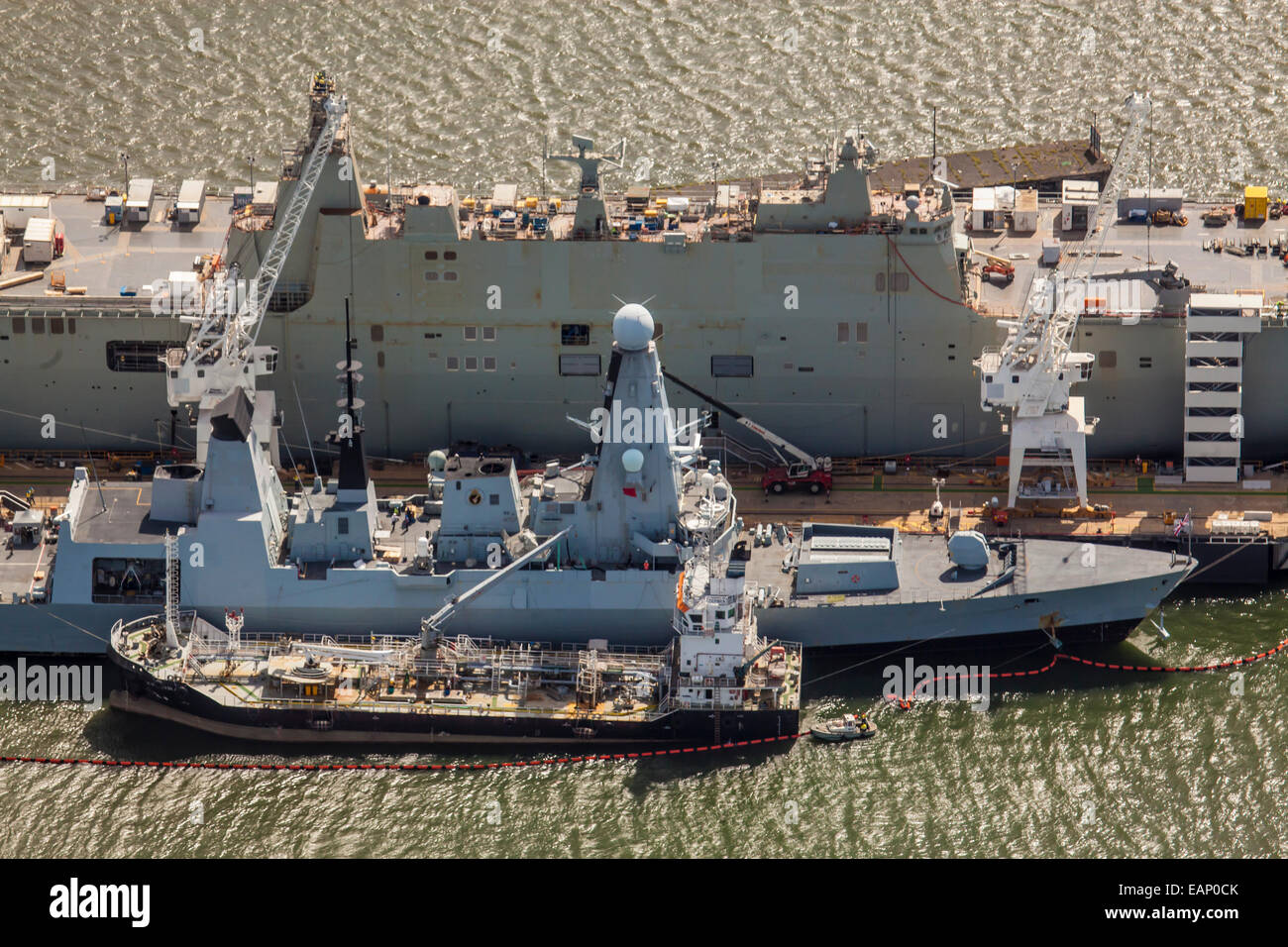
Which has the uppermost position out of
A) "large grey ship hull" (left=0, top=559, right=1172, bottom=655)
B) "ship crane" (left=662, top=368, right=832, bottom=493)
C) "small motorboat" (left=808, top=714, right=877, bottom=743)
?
"ship crane" (left=662, top=368, right=832, bottom=493)

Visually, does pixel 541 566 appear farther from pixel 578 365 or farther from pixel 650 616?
pixel 578 365

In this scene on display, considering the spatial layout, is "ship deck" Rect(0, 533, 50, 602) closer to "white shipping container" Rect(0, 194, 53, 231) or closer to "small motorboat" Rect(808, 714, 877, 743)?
"white shipping container" Rect(0, 194, 53, 231)

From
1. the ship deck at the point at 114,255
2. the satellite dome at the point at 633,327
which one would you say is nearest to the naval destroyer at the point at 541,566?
the satellite dome at the point at 633,327

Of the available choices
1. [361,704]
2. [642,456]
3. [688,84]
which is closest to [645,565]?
[642,456]

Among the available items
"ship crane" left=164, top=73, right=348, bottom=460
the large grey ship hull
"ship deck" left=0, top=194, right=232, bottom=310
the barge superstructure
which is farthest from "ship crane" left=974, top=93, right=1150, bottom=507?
"ship deck" left=0, top=194, right=232, bottom=310

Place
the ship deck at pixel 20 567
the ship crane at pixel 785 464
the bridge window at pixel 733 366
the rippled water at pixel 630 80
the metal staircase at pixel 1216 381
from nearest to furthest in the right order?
the ship deck at pixel 20 567 → the metal staircase at pixel 1216 381 → the ship crane at pixel 785 464 → the bridge window at pixel 733 366 → the rippled water at pixel 630 80

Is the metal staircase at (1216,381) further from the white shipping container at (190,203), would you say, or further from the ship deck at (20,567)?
the ship deck at (20,567)

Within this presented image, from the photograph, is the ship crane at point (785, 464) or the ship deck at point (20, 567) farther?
the ship crane at point (785, 464)
